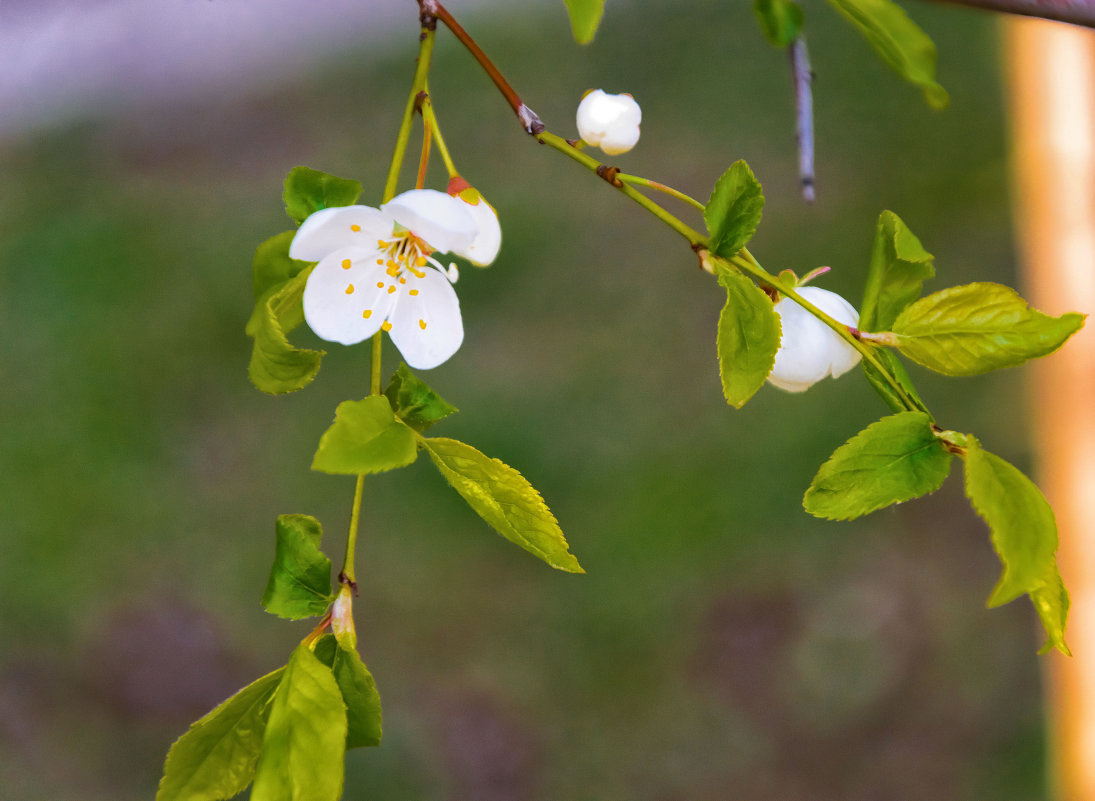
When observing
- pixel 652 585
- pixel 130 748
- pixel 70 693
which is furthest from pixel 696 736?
pixel 70 693

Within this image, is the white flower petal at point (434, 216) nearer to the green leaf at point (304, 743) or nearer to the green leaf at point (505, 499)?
the green leaf at point (505, 499)

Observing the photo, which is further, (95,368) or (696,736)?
(95,368)

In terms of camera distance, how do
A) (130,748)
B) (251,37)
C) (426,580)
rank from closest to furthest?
(130,748)
(426,580)
(251,37)

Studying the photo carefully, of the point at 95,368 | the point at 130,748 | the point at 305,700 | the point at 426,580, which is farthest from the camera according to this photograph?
the point at 95,368

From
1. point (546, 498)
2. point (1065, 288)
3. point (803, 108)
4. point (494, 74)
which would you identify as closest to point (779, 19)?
point (803, 108)

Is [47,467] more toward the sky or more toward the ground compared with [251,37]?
more toward the ground

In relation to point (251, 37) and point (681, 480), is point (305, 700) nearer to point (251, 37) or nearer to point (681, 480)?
point (681, 480)
